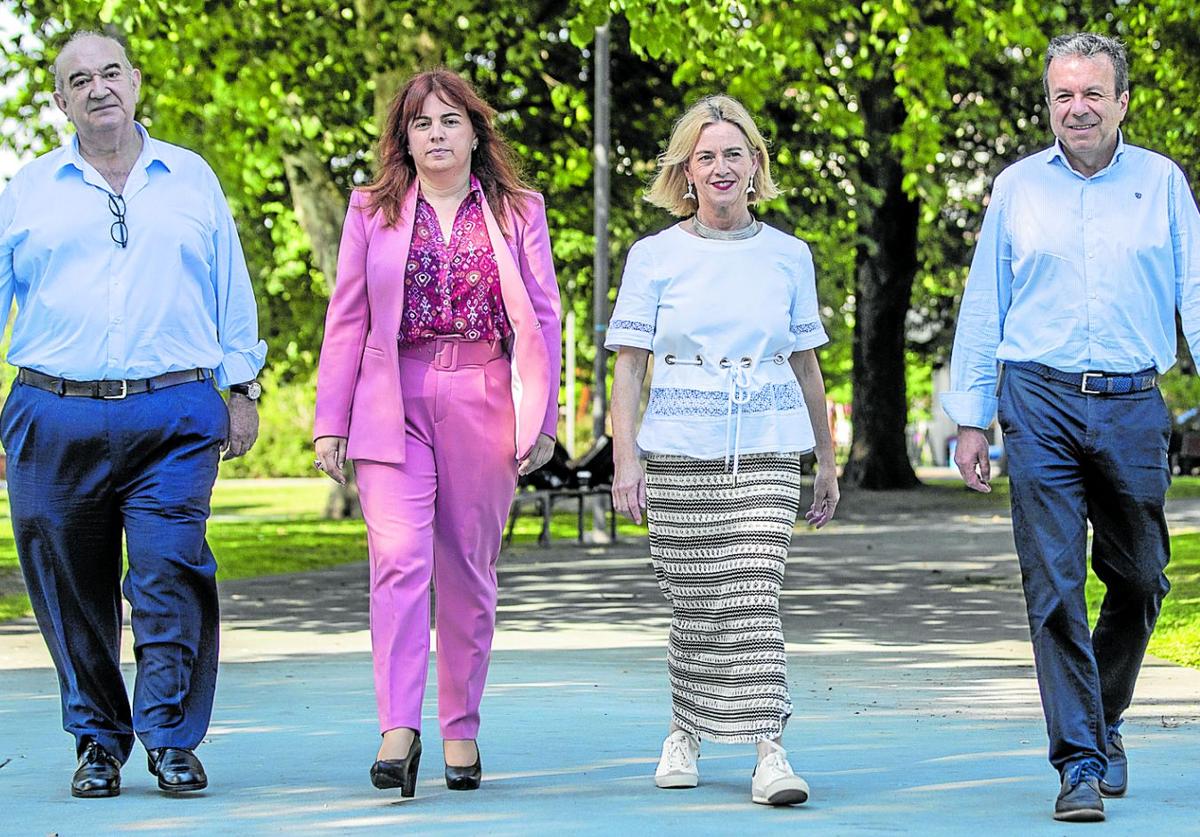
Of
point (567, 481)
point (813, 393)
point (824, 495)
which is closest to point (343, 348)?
point (813, 393)

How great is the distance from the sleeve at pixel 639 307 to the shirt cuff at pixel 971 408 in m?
0.89

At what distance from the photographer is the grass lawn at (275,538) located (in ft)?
57.7

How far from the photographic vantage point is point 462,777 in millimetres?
6527

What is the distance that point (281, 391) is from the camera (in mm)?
52875

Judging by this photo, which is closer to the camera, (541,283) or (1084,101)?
(1084,101)

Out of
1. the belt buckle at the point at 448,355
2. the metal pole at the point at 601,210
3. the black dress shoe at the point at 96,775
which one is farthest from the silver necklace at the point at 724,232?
the metal pole at the point at 601,210

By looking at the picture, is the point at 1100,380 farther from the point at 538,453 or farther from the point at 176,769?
the point at 176,769

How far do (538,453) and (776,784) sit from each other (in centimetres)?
125

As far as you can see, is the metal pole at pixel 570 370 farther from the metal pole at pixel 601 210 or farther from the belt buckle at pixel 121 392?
the belt buckle at pixel 121 392

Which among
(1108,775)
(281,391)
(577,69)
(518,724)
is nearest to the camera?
(1108,775)

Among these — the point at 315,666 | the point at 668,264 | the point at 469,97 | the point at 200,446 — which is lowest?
the point at 315,666

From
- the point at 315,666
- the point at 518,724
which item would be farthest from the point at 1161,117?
the point at 518,724

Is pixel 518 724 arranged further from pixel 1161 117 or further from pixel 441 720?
pixel 1161 117

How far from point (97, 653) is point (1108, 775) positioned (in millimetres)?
2999
